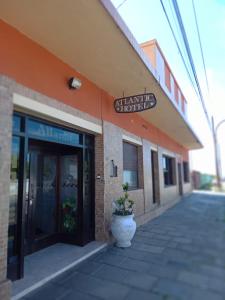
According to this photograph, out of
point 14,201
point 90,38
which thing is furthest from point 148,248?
point 90,38

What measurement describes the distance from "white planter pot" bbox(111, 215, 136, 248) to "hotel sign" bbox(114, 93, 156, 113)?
2493 millimetres

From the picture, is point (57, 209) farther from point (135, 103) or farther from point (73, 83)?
point (135, 103)

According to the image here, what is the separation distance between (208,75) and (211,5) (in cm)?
305

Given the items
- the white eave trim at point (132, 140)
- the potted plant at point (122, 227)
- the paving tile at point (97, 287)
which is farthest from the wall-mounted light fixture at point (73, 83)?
the paving tile at point (97, 287)

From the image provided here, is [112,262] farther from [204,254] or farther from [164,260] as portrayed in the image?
[204,254]

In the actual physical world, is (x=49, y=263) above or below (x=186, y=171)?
below

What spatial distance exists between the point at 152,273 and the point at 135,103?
3.57 m

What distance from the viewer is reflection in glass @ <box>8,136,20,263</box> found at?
3459 mm

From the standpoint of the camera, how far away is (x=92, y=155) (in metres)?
5.50

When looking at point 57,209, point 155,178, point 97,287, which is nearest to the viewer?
point 97,287

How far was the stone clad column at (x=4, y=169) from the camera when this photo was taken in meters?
2.90

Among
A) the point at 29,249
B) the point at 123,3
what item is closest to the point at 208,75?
the point at 123,3

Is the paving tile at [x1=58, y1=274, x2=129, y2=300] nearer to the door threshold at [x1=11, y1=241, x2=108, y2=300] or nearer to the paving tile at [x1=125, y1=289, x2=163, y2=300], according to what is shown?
the paving tile at [x1=125, y1=289, x2=163, y2=300]

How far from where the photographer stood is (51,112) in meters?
3.99
